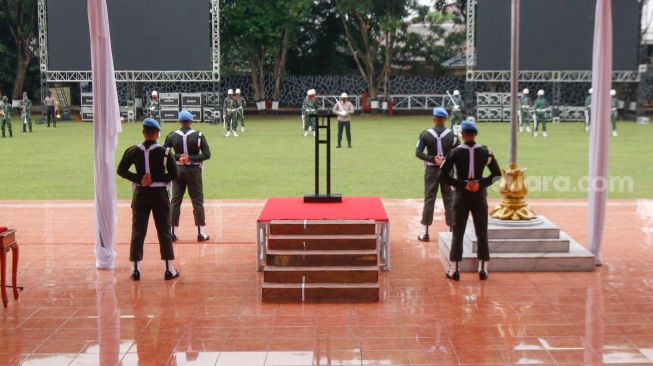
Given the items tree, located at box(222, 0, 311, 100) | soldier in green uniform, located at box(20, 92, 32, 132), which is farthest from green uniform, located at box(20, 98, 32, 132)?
tree, located at box(222, 0, 311, 100)

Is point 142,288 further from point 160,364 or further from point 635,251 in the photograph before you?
point 635,251

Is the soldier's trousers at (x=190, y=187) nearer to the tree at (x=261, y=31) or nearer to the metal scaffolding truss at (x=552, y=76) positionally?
the metal scaffolding truss at (x=552, y=76)

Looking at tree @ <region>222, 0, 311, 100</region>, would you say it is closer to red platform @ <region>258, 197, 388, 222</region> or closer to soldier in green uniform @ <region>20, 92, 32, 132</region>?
soldier in green uniform @ <region>20, 92, 32, 132</region>

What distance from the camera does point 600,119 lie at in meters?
8.05

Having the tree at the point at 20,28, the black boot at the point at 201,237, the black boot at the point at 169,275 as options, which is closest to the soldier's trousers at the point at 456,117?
the black boot at the point at 201,237

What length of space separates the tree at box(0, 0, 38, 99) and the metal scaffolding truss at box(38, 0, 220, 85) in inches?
249

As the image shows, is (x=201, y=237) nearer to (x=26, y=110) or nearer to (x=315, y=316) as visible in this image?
(x=315, y=316)

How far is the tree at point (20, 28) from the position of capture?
122ft

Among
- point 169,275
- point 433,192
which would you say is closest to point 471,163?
point 433,192

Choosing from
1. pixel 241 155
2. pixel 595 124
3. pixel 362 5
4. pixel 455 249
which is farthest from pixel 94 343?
pixel 362 5

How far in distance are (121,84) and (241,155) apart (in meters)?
20.0

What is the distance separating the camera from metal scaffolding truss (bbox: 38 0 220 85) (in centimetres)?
3042

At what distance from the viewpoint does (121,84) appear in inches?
1474

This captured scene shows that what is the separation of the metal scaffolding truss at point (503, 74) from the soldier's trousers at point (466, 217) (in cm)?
2356
